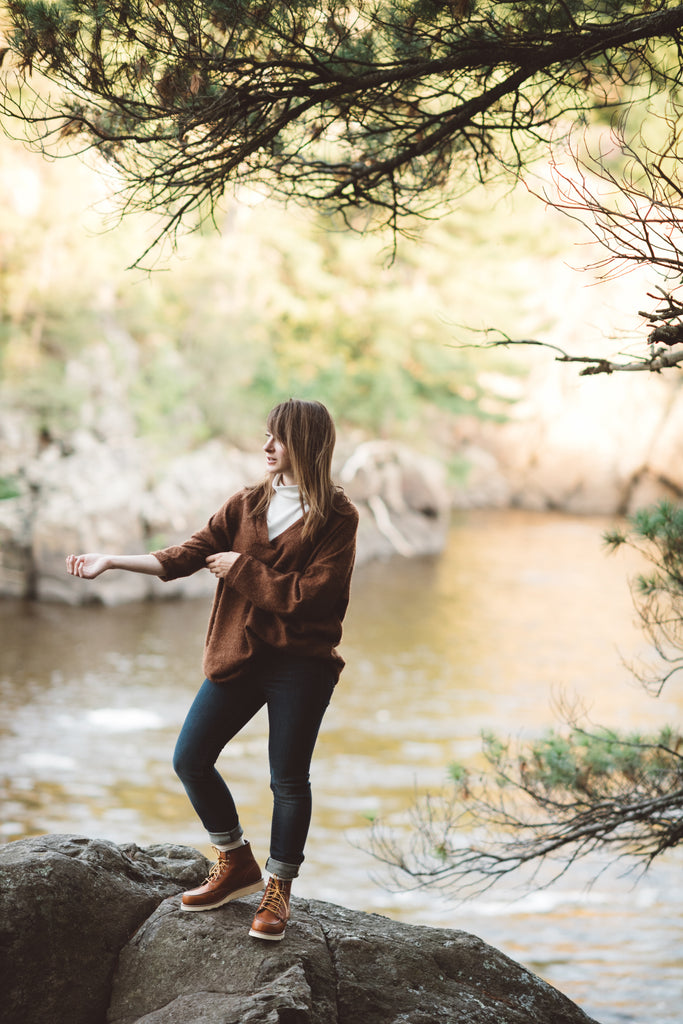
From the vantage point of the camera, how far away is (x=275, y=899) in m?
2.29

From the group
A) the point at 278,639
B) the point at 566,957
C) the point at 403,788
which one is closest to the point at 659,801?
the point at 278,639

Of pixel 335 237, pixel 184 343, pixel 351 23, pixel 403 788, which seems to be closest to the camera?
pixel 351 23

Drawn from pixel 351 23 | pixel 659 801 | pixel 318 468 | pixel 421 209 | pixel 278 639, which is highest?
pixel 351 23

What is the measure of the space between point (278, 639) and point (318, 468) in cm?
37

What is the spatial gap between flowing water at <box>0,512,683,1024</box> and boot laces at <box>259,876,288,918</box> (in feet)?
4.16

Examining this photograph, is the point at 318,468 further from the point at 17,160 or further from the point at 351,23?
the point at 17,160

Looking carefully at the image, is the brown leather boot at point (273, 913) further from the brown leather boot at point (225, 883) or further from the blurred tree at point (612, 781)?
the blurred tree at point (612, 781)

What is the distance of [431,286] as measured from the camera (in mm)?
18422

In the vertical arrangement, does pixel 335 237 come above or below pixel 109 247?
above

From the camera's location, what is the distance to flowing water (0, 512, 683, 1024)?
6328 millimetres

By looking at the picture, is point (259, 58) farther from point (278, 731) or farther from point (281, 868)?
point (281, 868)

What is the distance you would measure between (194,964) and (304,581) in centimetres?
87

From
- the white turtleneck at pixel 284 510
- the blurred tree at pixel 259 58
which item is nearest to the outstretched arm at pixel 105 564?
the white turtleneck at pixel 284 510

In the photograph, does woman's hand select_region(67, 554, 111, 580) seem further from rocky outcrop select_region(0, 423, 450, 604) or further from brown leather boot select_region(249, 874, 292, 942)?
rocky outcrop select_region(0, 423, 450, 604)
